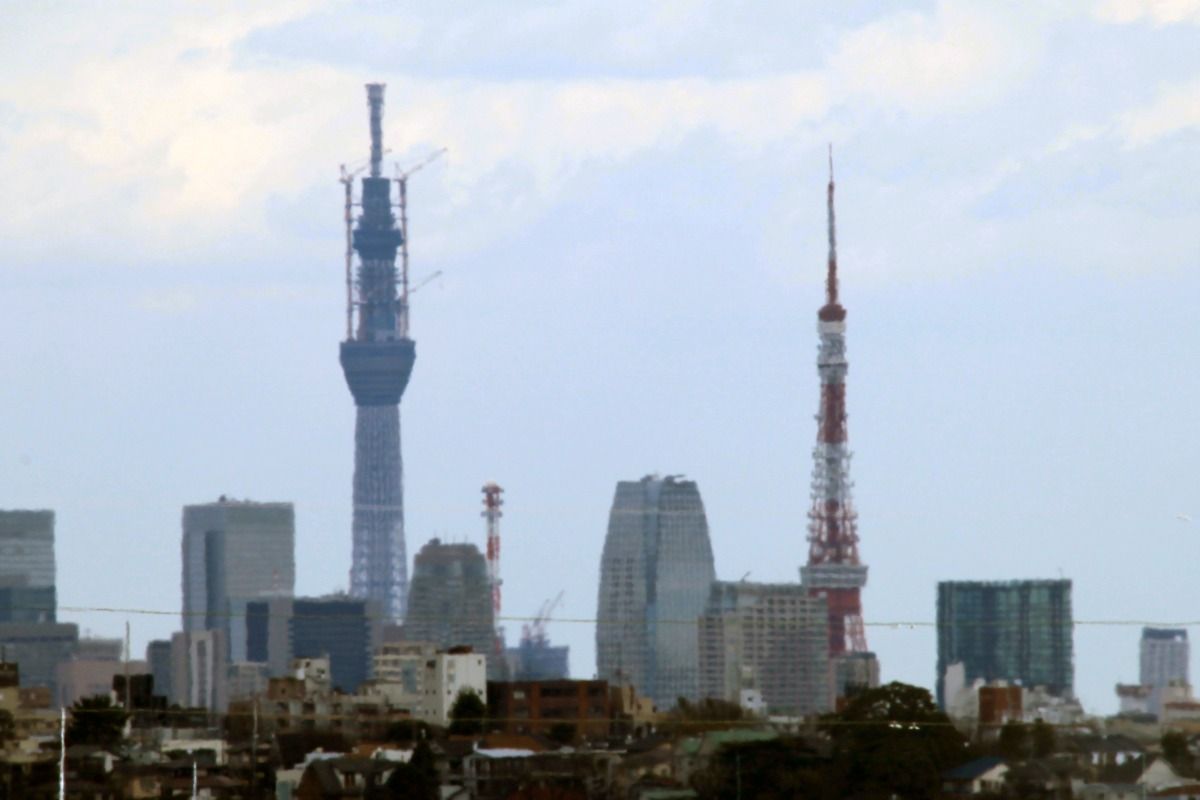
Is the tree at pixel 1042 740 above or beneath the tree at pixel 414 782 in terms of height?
above

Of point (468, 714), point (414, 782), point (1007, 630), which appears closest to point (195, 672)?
point (1007, 630)

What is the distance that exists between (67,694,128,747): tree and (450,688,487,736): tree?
28.7 feet

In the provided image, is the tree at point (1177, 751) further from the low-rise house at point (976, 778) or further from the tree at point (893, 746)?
the tree at point (893, 746)

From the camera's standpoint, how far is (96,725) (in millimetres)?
74312

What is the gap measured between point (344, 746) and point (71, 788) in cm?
1026

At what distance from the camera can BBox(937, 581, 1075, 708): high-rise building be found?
525 feet

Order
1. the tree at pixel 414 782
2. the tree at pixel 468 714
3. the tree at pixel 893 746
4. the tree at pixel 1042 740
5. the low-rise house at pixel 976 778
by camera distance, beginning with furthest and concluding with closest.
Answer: the tree at pixel 468 714 < the tree at pixel 414 782 < the tree at pixel 1042 740 < the tree at pixel 893 746 < the low-rise house at pixel 976 778

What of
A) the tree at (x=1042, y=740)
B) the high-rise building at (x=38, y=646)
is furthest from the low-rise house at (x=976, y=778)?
the high-rise building at (x=38, y=646)

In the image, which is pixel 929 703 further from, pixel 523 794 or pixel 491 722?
pixel 491 722

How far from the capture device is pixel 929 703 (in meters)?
64.4

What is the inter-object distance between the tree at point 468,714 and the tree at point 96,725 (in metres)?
8.76

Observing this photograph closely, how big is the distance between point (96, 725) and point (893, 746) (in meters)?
24.5

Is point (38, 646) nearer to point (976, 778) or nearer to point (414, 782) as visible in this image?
point (414, 782)

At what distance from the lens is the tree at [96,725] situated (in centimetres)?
7050
